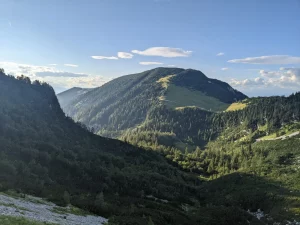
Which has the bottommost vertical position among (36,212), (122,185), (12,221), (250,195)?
(250,195)

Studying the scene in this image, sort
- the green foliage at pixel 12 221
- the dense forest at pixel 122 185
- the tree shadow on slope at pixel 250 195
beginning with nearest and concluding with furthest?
the green foliage at pixel 12 221 → the dense forest at pixel 122 185 → the tree shadow on slope at pixel 250 195

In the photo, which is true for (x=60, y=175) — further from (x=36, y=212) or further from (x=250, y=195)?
(x=250, y=195)

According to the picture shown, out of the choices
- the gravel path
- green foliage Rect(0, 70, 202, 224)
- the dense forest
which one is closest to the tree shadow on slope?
the dense forest

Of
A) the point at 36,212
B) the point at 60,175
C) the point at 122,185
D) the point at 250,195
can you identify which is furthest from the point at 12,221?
the point at 250,195

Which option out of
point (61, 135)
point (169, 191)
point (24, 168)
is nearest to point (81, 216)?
point (24, 168)

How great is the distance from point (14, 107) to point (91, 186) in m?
97.4

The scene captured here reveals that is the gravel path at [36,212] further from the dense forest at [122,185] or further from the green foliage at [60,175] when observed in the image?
the green foliage at [60,175]

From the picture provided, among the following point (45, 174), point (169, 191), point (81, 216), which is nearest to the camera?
point (81, 216)

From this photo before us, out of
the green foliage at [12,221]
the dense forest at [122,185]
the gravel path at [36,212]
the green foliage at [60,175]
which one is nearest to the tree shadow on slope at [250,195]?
the dense forest at [122,185]

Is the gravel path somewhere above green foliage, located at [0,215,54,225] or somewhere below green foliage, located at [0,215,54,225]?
below

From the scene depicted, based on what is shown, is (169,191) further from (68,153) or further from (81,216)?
(81,216)

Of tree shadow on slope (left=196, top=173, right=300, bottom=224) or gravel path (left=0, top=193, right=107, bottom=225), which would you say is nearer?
gravel path (left=0, top=193, right=107, bottom=225)

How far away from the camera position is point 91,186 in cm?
9144

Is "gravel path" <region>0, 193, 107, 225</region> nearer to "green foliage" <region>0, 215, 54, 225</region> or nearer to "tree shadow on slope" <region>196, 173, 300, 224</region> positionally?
"green foliage" <region>0, 215, 54, 225</region>
